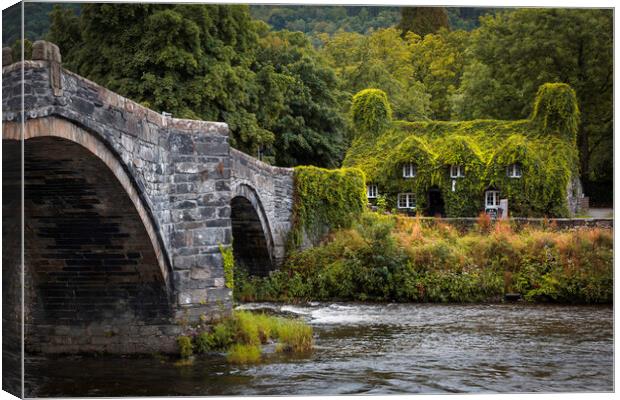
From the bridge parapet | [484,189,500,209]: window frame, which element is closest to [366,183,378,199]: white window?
[484,189,500,209]: window frame

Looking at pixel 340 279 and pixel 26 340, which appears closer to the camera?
pixel 26 340

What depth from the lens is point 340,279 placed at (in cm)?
2119

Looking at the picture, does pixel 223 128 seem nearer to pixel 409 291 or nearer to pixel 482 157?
pixel 409 291

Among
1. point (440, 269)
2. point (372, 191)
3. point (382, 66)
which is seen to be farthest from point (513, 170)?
point (440, 269)

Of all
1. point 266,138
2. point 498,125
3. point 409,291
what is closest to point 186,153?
point 409,291

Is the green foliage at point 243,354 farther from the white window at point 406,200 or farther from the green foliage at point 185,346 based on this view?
the white window at point 406,200

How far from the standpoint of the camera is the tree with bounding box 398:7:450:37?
11188mm

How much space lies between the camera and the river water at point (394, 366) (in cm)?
1067

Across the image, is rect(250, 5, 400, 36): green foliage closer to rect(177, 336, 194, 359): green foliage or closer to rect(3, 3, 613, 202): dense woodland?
rect(3, 3, 613, 202): dense woodland

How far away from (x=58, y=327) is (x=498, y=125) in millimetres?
18325

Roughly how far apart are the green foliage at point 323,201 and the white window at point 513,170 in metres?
5.90

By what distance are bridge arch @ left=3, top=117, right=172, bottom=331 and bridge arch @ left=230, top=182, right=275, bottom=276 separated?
22.6 feet

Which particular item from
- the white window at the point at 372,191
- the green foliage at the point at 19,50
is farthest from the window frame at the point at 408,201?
the green foliage at the point at 19,50

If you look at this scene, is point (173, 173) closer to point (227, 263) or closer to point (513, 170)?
point (227, 263)
